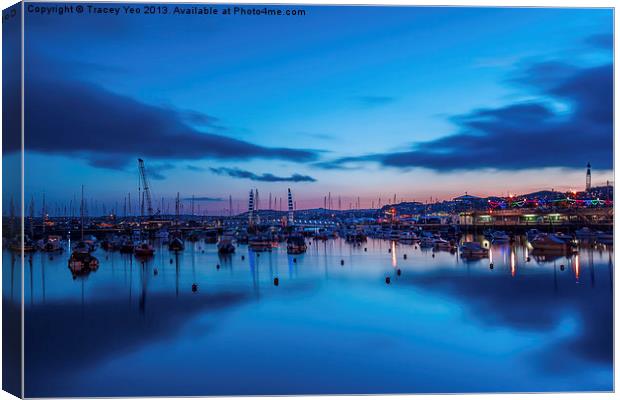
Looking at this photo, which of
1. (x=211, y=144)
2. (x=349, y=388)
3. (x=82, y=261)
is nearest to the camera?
(x=349, y=388)

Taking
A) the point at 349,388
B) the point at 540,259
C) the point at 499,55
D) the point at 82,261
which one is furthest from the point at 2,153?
the point at 540,259

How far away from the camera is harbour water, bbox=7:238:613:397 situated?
8.00 metres

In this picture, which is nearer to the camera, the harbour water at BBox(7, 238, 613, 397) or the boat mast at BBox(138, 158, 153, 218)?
the harbour water at BBox(7, 238, 613, 397)

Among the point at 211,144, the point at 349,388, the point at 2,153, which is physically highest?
the point at 211,144

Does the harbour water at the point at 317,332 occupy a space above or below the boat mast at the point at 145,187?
below

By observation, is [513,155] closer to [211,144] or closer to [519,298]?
[519,298]

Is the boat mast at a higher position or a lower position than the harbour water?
higher

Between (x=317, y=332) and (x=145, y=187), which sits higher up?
(x=145, y=187)

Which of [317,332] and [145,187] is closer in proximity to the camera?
[317,332]

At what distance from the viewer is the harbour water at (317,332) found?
8.00m

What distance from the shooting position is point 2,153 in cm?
673

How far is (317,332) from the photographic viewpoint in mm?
11367

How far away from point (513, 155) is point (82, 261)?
17.4 m

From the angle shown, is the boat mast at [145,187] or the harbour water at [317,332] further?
the boat mast at [145,187]
